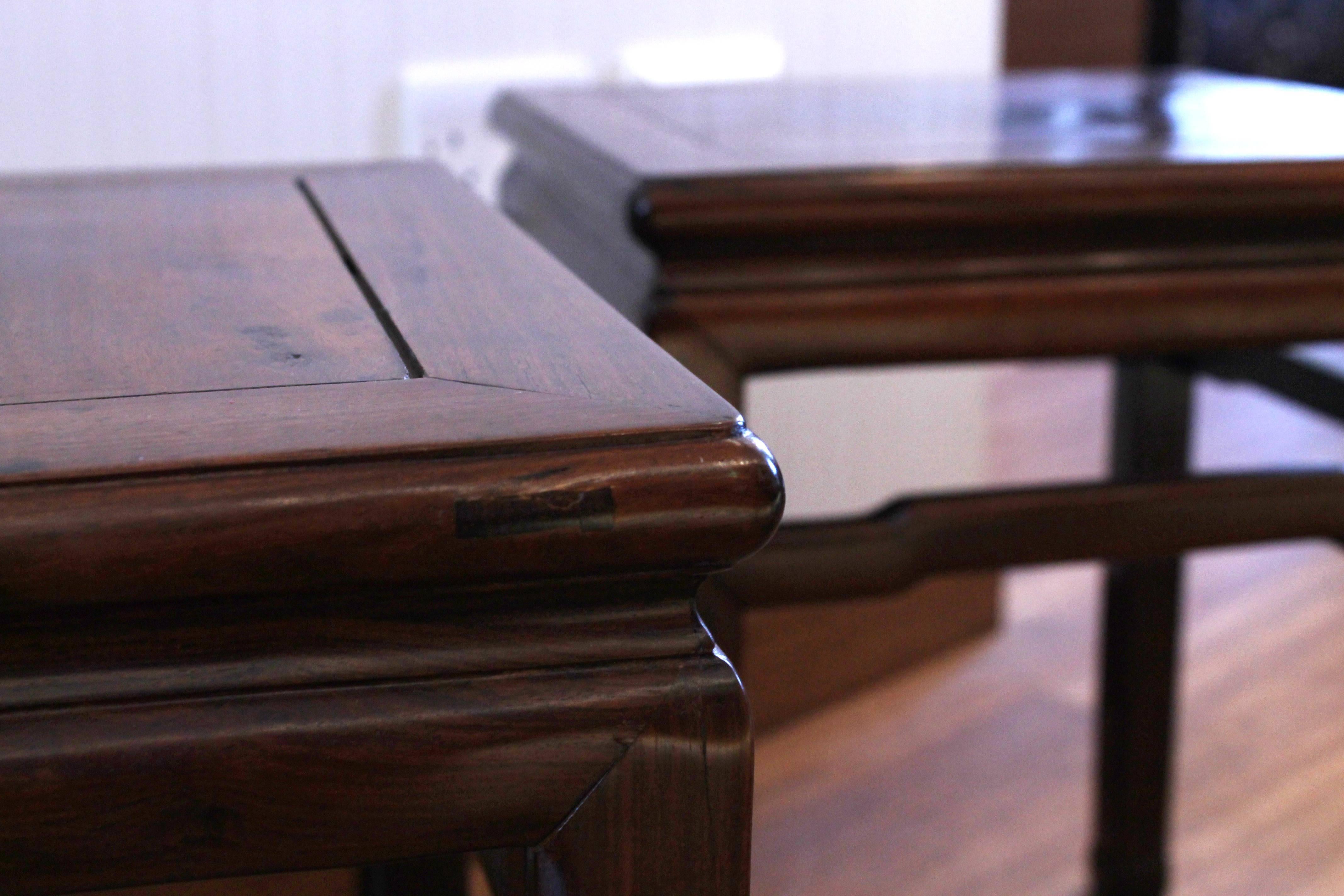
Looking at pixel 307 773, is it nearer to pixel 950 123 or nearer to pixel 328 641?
pixel 328 641

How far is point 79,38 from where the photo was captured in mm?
778

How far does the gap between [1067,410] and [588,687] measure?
1830 millimetres

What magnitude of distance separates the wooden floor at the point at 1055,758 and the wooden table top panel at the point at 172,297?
0.64 m

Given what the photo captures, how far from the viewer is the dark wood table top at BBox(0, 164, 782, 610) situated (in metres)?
0.19

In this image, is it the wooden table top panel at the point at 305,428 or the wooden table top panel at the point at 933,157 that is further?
the wooden table top panel at the point at 933,157

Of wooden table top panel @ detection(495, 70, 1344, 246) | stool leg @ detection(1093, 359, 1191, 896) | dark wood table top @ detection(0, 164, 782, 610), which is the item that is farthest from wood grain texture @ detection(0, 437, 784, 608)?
stool leg @ detection(1093, 359, 1191, 896)

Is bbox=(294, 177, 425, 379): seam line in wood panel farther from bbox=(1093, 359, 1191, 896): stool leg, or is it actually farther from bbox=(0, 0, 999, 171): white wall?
bbox=(1093, 359, 1191, 896): stool leg

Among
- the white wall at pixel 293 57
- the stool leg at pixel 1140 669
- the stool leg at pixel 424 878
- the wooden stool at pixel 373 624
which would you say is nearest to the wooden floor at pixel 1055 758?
the stool leg at pixel 1140 669

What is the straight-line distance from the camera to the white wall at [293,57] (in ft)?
2.55

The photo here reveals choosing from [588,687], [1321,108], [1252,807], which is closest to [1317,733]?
[1252,807]

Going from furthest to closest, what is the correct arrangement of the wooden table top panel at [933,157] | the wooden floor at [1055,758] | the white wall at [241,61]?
the wooden floor at [1055,758], the white wall at [241,61], the wooden table top panel at [933,157]

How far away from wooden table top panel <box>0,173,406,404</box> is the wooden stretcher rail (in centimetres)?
21

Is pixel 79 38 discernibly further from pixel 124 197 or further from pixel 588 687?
pixel 588 687

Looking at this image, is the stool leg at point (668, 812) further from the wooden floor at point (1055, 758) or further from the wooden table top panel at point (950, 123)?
the wooden floor at point (1055, 758)
